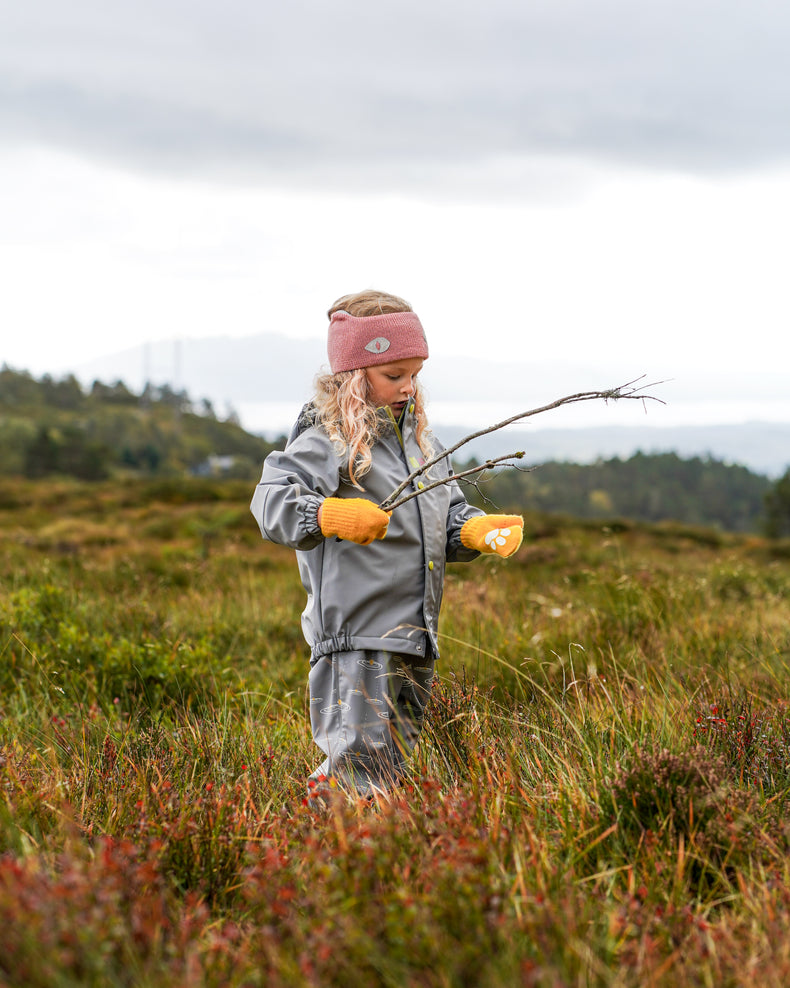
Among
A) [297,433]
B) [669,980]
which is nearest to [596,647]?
[297,433]

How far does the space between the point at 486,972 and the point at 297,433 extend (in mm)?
2112

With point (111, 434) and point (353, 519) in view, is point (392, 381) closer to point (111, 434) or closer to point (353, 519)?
point (353, 519)

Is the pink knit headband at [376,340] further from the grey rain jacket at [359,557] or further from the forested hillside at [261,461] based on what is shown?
the forested hillside at [261,461]

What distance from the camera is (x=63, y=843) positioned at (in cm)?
218

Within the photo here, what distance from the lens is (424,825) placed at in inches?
81.6

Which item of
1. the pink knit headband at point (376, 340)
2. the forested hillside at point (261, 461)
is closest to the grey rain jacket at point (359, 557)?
the pink knit headband at point (376, 340)

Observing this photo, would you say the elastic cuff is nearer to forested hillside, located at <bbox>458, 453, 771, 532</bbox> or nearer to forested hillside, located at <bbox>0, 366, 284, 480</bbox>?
forested hillside, located at <bbox>0, 366, 284, 480</bbox>

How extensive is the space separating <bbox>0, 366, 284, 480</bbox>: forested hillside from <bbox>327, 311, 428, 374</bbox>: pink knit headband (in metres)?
49.8

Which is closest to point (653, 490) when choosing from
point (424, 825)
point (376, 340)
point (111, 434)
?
point (111, 434)

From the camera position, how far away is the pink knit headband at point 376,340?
10.2 feet

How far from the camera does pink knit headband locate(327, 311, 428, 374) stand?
3.11 meters

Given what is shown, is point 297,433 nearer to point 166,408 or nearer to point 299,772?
→ point 299,772

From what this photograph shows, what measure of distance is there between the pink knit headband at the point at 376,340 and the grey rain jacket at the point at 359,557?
25cm

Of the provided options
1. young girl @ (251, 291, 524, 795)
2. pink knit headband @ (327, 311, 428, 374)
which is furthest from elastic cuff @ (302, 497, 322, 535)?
pink knit headband @ (327, 311, 428, 374)
